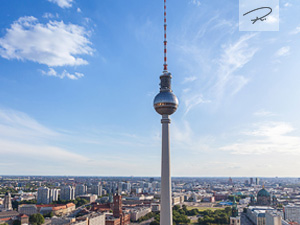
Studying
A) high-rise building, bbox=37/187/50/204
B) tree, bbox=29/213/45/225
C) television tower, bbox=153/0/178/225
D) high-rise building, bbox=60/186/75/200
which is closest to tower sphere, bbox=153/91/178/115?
television tower, bbox=153/0/178/225

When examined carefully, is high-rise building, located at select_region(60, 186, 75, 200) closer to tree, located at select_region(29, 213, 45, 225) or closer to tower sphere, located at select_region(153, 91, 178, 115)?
tree, located at select_region(29, 213, 45, 225)

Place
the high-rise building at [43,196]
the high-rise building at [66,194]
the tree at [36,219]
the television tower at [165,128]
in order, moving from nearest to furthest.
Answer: the television tower at [165,128]
the tree at [36,219]
the high-rise building at [43,196]
the high-rise building at [66,194]

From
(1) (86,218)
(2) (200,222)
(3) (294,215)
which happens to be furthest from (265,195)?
(1) (86,218)

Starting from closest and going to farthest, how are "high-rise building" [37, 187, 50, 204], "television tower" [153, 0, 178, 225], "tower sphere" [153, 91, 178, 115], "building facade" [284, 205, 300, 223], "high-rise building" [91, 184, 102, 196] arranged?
"television tower" [153, 0, 178, 225] → "tower sphere" [153, 91, 178, 115] → "building facade" [284, 205, 300, 223] → "high-rise building" [37, 187, 50, 204] → "high-rise building" [91, 184, 102, 196]

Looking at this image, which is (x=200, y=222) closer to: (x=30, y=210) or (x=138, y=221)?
(x=138, y=221)

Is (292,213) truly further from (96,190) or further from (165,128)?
(96,190)

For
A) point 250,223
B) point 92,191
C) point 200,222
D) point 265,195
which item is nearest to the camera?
point 200,222

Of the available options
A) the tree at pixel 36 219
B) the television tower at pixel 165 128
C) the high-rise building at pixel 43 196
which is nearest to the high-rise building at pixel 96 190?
the high-rise building at pixel 43 196

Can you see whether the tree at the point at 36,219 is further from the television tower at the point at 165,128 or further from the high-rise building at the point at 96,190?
the high-rise building at the point at 96,190
